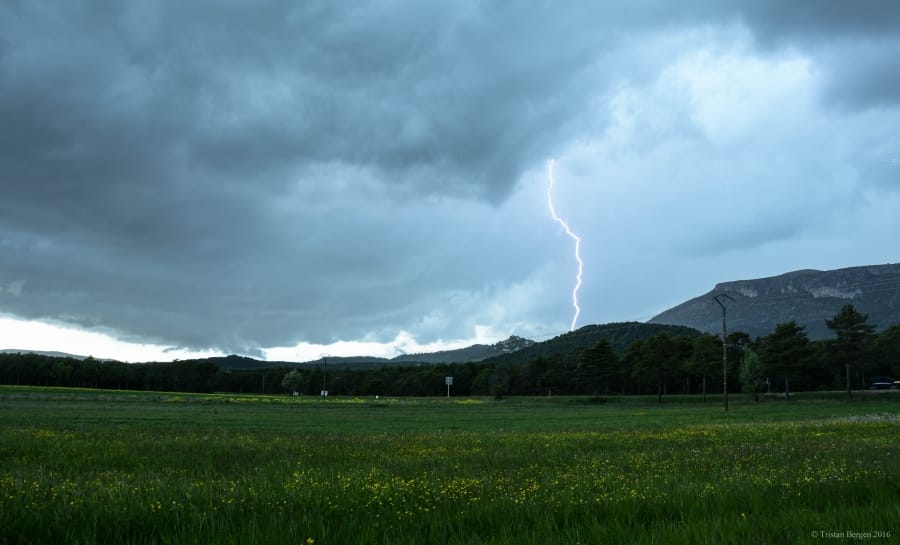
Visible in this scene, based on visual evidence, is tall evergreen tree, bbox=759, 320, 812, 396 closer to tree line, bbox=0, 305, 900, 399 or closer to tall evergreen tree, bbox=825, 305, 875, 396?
tree line, bbox=0, 305, 900, 399

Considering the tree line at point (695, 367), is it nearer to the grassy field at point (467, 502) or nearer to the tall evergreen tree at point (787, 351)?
the tall evergreen tree at point (787, 351)

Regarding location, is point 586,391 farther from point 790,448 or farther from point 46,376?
point 46,376

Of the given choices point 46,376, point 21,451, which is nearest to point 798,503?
point 21,451

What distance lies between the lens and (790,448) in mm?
16453

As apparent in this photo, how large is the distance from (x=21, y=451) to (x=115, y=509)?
11.4 meters

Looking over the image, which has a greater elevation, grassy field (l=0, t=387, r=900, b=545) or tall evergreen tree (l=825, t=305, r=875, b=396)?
tall evergreen tree (l=825, t=305, r=875, b=396)

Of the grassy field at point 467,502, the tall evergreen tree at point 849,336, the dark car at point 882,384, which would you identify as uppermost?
the tall evergreen tree at point 849,336

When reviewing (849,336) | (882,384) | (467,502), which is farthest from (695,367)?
(467,502)

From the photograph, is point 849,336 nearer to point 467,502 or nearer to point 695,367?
point 695,367

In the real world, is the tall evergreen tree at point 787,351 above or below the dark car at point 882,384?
above

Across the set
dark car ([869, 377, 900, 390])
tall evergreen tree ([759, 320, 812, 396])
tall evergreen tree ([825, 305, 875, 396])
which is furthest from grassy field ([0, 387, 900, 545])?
dark car ([869, 377, 900, 390])

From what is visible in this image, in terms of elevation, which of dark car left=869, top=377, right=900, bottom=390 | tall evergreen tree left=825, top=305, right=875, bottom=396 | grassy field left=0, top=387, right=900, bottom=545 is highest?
tall evergreen tree left=825, top=305, right=875, bottom=396

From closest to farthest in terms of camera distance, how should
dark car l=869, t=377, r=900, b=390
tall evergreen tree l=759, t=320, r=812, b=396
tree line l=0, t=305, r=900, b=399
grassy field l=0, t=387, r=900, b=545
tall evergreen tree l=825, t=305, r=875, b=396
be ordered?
1. grassy field l=0, t=387, r=900, b=545
2. tall evergreen tree l=825, t=305, r=875, b=396
3. tree line l=0, t=305, r=900, b=399
4. tall evergreen tree l=759, t=320, r=812, b=396
5. dark car l=869, t=377, r=900, b=390

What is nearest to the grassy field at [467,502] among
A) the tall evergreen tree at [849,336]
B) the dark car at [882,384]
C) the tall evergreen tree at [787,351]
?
the tall evergreen tree at [787,351]
